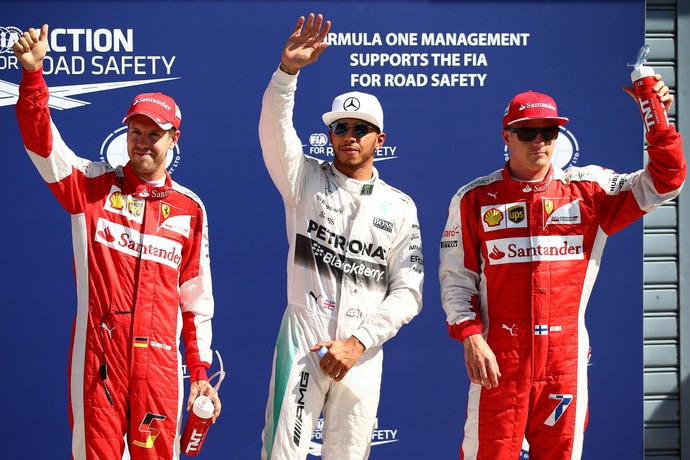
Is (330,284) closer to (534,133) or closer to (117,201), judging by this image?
(117,201)

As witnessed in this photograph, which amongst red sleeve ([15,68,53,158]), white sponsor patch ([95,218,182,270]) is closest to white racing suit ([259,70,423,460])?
white sponsor patch ([95,218,182,270])

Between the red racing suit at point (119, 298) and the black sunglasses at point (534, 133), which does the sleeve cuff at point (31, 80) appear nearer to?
the red racing suit at point (119, 298)

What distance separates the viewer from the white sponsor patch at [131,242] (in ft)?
10.3

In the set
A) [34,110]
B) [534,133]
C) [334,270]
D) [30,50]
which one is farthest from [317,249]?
[30,50]

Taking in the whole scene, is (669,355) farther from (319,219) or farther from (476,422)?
(319,219)

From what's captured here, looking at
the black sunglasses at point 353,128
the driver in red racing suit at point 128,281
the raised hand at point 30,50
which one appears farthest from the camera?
the black sunglasses at point 353,128

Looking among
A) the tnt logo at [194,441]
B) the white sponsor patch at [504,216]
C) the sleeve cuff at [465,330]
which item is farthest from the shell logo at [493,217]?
the tnt logo at [194,441]

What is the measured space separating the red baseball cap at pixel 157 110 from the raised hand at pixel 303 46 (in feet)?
1.50

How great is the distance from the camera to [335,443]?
3229 mm

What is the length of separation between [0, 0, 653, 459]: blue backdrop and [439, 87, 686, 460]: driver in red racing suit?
43.3 inches

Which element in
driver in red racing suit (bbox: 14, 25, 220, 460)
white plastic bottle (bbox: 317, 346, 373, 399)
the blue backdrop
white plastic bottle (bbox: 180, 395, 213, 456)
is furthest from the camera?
the blue backdrop

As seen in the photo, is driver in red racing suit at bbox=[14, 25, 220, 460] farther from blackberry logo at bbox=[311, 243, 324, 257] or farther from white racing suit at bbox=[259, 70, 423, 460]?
blackberry logo at bbox=[311, 243, 324, 257]

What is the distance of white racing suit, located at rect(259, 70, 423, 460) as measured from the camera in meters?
3.21

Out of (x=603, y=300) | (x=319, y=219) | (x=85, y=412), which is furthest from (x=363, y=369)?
(x=603, y=300)
